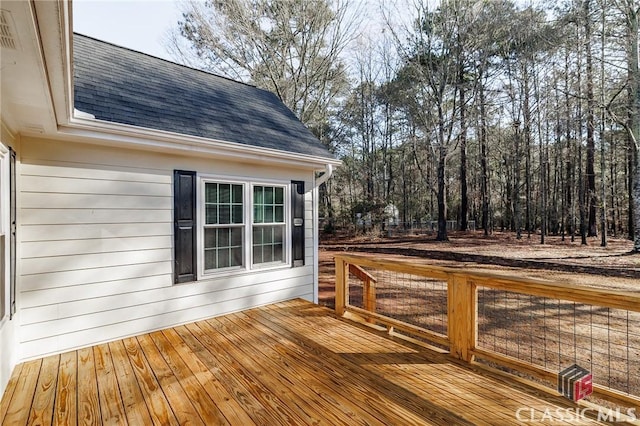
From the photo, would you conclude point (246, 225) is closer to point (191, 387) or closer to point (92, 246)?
point (92, 246)

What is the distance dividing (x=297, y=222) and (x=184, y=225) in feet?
5.47

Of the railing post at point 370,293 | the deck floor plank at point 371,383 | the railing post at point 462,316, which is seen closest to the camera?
the deck floor plank at point 371,383

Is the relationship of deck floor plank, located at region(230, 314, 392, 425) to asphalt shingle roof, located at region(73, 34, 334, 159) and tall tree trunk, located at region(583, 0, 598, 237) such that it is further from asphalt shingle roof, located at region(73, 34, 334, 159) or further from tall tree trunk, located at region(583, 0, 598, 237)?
tall tree trunk, located at region(583, 0, 598, 237)

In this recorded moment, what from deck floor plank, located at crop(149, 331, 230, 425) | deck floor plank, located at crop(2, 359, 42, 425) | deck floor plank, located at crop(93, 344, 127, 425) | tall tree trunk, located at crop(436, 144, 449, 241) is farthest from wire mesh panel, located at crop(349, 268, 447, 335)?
tall tree trunk, located at crop(436, 144, 449, 241)

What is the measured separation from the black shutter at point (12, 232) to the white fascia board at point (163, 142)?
464mm

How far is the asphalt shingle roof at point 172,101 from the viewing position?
11.5ft

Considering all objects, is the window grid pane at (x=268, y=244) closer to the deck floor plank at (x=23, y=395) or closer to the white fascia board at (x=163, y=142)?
the white fascia board at (x=163, y=142)

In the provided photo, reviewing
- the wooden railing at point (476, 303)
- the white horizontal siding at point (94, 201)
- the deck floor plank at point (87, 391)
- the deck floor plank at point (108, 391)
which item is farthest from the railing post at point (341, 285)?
the deck floor plank at point (87, 391)

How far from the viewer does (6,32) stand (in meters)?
1.26

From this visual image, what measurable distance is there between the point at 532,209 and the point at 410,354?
20114 mm

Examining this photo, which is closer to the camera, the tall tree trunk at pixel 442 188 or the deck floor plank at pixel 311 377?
the deck floor plank at pixel 311 377

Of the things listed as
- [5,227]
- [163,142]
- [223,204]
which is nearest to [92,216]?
[5,227]

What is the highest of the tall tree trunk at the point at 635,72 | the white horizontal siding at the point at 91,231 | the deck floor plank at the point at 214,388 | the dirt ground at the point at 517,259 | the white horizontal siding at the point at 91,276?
the tall tree trunk at the point at 635,72

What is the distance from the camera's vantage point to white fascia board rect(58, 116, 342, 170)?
9.55 feet
